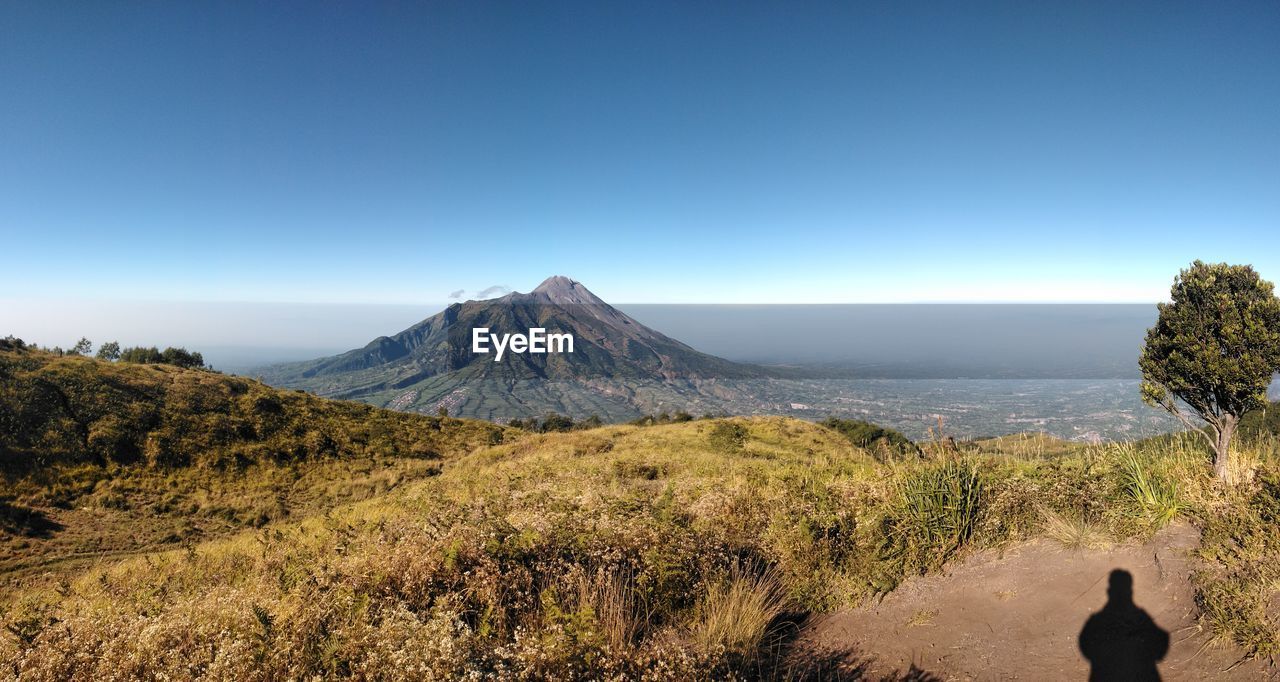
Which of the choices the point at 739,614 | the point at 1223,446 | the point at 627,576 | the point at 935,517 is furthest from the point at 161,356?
the point at 1223,446

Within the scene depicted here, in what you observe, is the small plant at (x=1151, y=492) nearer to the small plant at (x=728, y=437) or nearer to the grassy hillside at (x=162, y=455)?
the small plant at (x=728, y=437)

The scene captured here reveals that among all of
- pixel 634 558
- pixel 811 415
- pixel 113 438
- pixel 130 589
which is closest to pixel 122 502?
pixel 113 438

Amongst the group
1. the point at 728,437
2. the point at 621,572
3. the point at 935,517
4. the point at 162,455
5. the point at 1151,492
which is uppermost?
the point at 1151,492

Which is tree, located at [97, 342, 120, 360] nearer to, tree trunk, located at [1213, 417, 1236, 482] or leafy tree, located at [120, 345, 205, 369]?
leafy tree, located at [120, 345, 205, 369]

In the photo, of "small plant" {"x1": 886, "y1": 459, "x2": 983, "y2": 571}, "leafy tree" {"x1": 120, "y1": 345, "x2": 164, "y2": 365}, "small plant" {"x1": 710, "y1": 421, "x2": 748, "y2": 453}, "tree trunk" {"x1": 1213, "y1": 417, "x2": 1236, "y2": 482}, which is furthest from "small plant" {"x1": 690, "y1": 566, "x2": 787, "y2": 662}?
"leafy tree" {"x1": 120, "y1": 345, "x2": 164, "y2": 365}

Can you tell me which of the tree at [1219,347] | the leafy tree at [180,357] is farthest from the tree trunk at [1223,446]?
the leafy tree at [180,357]

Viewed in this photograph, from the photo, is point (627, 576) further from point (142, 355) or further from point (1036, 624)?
point (142, 355)
